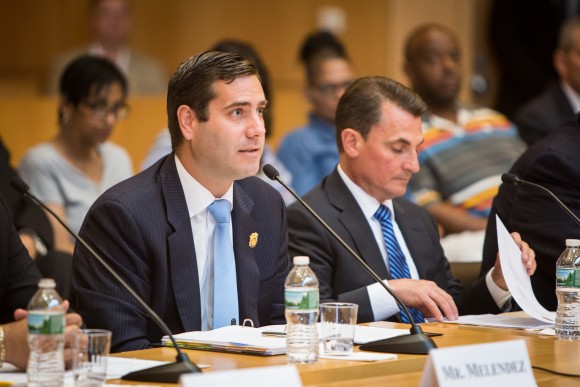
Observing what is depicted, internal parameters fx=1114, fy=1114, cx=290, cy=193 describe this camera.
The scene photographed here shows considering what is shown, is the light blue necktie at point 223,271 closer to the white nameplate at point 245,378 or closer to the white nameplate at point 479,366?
the white nameplate at point 479,366

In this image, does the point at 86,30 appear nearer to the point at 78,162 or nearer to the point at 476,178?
the point at 78,162

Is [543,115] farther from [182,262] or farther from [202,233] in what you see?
[182,262]

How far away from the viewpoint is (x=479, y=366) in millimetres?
2244

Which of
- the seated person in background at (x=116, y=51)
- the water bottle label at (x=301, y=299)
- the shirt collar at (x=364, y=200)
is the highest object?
the seated person in background at (x=116, y=51)

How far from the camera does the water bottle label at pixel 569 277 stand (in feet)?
10.4

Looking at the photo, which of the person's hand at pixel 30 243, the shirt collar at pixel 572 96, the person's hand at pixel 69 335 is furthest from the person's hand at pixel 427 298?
the shirt collar at pixel 572 96

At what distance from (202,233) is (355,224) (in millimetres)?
765

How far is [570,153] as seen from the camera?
388cm

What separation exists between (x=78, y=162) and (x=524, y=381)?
136 inches

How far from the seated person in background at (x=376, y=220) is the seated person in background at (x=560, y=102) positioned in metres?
2.32

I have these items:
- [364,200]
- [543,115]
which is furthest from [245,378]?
[543,115]

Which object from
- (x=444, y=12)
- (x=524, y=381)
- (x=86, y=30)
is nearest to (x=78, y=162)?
(x=86, y=30)

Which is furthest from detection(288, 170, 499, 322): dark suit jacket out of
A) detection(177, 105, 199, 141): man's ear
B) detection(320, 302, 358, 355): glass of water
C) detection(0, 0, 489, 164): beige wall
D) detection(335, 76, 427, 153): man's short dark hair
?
detection(0, 0, 489, 164): beige wall

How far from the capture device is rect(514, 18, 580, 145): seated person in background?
6.24 m
